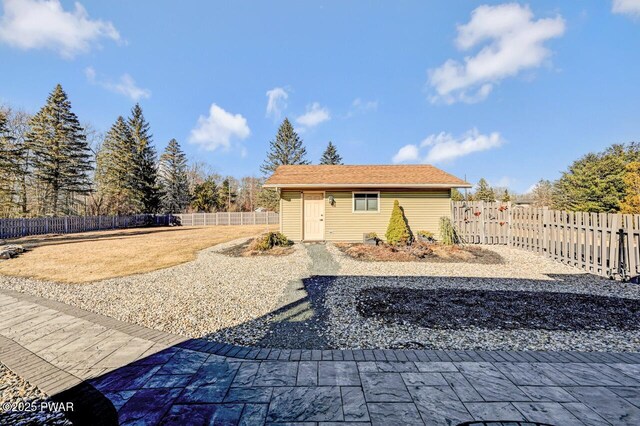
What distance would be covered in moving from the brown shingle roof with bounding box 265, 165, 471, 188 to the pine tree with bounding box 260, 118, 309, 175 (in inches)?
748

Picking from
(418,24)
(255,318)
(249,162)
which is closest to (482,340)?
(255,318)

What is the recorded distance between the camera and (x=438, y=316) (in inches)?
151

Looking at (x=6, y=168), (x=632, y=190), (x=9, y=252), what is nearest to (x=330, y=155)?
(x=632, y=190)

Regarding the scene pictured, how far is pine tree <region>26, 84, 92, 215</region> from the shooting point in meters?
19.8

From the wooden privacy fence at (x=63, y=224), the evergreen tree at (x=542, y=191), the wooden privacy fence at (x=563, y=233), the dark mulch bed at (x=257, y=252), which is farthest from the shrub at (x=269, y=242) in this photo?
the evergreen tree at (x=542, y=191)

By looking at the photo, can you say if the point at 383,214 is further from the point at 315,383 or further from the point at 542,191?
the point at 542,191

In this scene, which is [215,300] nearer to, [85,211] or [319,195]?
[319,195]

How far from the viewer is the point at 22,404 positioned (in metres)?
2.09

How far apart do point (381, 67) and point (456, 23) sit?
3999mm

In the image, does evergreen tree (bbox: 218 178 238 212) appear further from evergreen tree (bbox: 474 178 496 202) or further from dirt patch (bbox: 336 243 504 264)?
evergreen tree (bbox: 474 178 496 202)

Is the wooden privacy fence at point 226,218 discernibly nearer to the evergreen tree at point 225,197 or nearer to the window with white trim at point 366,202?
the evergreen tree at point 225,197

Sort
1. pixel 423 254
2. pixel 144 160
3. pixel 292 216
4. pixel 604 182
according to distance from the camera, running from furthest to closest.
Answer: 1. pixel 144 160
2. pixel 604 182
3. pixel 292 216
4. pixel 423 254

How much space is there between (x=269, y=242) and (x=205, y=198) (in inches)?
883

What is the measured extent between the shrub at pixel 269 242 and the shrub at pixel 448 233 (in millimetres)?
6199
